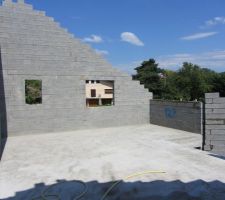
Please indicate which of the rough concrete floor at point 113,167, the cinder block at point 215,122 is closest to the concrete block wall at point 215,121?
the cinder block at point 215,122

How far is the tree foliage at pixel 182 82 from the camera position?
1698 inches

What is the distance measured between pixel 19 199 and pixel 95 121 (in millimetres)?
8341

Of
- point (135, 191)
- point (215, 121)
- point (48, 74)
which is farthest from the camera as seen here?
point (48, 74)

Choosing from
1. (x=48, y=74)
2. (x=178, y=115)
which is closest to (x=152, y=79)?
(x=178, y=115)

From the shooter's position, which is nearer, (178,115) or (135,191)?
(135,191)

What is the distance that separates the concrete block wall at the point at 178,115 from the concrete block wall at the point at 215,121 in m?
3.14

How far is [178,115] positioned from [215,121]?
4513 millimetres

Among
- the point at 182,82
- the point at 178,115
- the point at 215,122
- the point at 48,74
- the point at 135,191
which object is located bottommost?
the point at 135,191

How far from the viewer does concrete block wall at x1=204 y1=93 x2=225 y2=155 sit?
25.6ft

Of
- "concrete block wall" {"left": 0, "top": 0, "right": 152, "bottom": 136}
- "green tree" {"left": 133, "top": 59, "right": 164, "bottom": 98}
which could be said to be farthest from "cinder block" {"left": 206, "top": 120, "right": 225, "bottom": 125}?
"green tree" {"left": 133, "top": 59, "right": 164, "bottom": 98}

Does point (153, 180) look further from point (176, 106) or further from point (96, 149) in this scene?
point (176, 106)

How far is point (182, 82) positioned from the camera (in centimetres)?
4706

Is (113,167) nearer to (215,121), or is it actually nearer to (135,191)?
(135,191)

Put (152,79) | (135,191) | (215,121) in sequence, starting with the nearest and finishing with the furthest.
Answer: (135,191), (215,121), (152,79)
